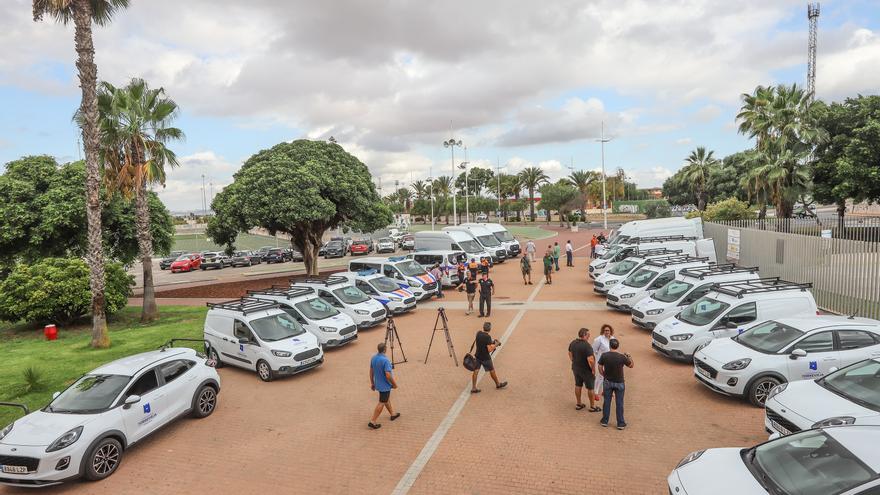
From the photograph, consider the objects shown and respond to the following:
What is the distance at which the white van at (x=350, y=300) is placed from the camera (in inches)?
652

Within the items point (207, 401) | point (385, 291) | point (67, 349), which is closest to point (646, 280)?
point (385, 291)

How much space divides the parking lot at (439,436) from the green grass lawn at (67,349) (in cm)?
373

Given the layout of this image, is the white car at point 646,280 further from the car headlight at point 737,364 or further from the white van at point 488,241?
the white van at point 488,241

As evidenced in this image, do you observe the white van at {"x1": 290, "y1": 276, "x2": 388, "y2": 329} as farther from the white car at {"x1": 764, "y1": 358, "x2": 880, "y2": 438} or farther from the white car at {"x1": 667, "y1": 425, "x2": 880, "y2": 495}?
the white car at {"x1": 667, "y1": 425, "x2": 880, "y2": 495}

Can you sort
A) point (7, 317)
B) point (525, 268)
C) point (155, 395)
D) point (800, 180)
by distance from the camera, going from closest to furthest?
point (155, 395), point (7, 317), point (525, 268), point (800, 180)

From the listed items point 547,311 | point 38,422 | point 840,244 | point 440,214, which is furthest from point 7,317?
point 440,214

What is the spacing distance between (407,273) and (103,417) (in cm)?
1462

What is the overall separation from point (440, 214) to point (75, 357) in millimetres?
103656

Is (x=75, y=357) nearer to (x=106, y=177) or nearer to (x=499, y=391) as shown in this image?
(x=106, y=177)

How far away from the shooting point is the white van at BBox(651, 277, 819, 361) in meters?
11.3

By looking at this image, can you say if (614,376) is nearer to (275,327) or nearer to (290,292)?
(275,327)

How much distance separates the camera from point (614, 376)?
829 centimetres

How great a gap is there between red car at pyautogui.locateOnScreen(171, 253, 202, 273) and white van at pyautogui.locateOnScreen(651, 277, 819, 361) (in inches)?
1638

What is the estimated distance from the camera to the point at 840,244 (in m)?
15.5
